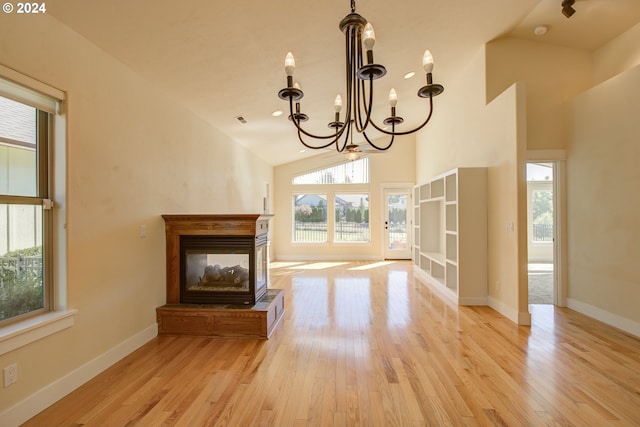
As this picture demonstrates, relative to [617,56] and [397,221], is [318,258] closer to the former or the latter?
[397,221]

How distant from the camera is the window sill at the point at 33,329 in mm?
1767

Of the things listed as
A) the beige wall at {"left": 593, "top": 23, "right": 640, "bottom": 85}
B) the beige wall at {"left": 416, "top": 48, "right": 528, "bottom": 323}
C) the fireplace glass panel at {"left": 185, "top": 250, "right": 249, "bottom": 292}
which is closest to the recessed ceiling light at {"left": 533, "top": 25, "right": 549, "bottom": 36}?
the beige wall at {"left": 416, "top": 48, "right": 528, "bottom": 323}

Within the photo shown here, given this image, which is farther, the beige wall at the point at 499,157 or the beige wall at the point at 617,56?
the beige wall at the point at 617,56

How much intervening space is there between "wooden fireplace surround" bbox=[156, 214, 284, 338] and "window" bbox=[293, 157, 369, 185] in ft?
17.8

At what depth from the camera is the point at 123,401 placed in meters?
2.06

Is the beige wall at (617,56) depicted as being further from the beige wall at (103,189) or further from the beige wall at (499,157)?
the beige wall at (103,189)

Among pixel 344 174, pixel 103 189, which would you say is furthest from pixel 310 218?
pixel 103 189

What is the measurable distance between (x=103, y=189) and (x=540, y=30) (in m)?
5.38

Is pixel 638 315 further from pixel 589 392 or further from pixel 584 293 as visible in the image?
pixel 589 392

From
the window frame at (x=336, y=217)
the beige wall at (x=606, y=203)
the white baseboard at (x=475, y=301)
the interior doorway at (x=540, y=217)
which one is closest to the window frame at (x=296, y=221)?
the window frame at (x=336, y=217)

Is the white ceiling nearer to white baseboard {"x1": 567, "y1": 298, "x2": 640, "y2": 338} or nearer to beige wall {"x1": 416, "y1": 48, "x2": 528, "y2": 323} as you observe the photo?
beige wall {"x1": 416, "y1": 48, "x2": 528, "y2": 323}

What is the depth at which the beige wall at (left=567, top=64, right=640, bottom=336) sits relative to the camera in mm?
3311

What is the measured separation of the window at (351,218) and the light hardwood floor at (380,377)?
4886 mm

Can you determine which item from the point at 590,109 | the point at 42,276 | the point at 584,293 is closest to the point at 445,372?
the point at 584,293
